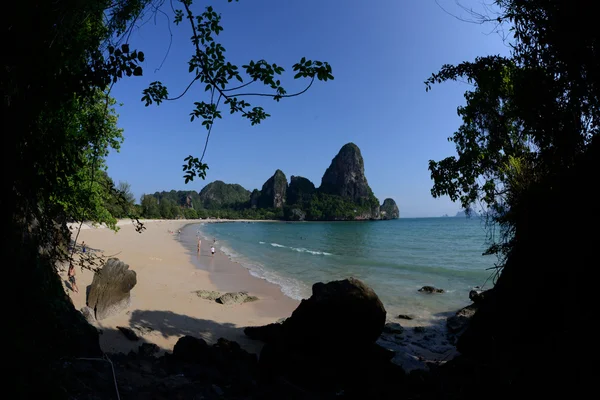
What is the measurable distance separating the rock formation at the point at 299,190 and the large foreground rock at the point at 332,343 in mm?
173976

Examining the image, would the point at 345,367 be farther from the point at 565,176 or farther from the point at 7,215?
the point at 7,215

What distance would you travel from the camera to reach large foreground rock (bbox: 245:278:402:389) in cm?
520

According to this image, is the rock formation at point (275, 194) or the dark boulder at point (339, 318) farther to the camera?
the rock formation at point (275, 194)

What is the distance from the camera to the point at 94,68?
2.12 meters

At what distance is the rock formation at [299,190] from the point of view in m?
184

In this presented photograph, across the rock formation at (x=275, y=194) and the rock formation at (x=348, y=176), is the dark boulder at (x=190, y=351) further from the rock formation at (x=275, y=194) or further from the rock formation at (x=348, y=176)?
the rock formation at (x=275, y=194)

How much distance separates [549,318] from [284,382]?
3.87 m

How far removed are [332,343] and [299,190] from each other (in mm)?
183432

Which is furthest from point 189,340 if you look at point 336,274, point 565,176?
point 336,274

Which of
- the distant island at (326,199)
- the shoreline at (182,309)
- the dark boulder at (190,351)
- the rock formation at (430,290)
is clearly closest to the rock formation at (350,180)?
the distant island at (326,199)

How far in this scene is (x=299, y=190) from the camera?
18900 cm

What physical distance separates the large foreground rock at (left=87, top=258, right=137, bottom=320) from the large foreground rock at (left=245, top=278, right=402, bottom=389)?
5444 millimetres

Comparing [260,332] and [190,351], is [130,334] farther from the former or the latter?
[260,332]

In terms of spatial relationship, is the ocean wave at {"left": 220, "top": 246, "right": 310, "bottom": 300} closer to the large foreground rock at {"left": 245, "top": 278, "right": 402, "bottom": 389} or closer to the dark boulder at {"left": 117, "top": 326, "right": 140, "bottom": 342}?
the dark boulder at {"left": 117, "top": 326, "right": 140, "bottom": 342}
